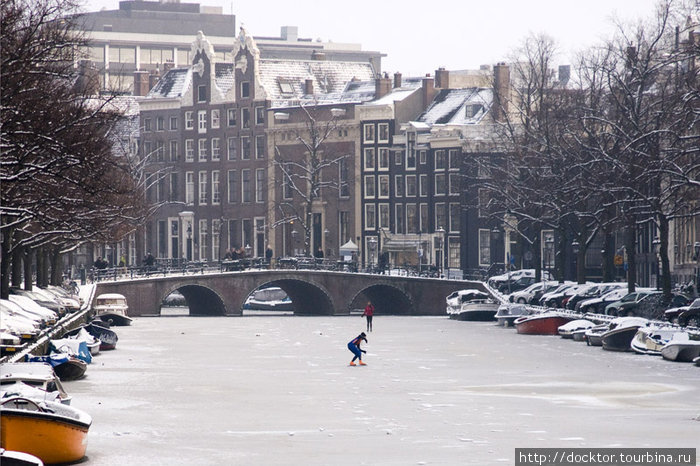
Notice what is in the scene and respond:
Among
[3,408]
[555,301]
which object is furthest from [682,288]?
[3,408]

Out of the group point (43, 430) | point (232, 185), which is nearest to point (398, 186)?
point (232, 185)

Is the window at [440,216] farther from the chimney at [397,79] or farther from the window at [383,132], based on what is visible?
the chimney at [397,79]

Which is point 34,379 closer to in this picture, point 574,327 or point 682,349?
point 682,349

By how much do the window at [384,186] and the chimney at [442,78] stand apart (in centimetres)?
1026

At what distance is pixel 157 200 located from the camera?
150 metres

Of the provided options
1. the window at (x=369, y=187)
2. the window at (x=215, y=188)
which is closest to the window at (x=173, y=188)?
the window at (x=215, y=188)

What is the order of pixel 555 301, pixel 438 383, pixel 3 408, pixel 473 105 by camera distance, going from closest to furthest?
pixel 3 408, pixel 438 383, pixel 555 301, pixel 473 105

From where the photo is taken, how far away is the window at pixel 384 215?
438 ft

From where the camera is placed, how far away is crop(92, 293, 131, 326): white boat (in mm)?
96188

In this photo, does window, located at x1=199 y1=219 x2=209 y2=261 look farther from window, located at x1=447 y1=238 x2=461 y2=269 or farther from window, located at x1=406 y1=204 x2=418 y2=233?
window, located at x1=447 y1=238 x2=461 y2=269

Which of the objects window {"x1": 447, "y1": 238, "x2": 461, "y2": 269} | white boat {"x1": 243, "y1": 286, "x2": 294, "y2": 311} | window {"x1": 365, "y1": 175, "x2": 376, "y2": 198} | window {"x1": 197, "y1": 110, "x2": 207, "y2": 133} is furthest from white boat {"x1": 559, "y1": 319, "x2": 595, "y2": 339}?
window {"x1": 197, "y1": 110, "x2": 207, "y2": 133}

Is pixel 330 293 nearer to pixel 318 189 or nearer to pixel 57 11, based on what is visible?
pixel 318 189

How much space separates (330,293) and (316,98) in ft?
87.1

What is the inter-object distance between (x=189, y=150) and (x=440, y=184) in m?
27.3
